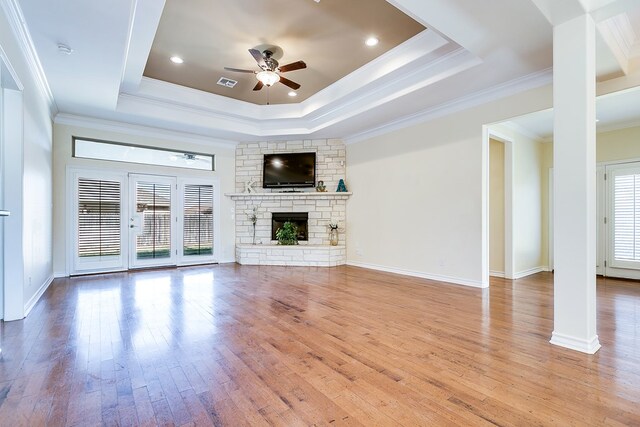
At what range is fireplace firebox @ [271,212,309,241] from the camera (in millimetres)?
7410

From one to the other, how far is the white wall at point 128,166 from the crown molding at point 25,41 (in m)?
1.31

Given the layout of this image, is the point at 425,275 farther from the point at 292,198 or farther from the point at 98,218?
the point at 98,218

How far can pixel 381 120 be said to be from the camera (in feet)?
19.3

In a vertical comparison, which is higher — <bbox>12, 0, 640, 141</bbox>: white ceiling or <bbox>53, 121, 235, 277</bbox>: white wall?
<bbox>12, 0, 640, 141</bbox>: white ceiling

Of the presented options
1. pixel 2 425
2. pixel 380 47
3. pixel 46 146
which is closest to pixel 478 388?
pixel 2 425

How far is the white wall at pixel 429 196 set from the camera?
4.72m

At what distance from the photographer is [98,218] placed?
19.2ft

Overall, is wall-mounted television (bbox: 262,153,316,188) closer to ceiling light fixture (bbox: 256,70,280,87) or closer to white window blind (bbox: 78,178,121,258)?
ceiling light fixture (bbox: 256,70,280,87)

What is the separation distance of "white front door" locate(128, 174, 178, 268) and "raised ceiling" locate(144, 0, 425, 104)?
2235 millimetres

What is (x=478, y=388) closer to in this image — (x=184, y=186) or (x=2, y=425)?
(x=2, y=425)

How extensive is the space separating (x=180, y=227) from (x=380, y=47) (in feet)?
17.6

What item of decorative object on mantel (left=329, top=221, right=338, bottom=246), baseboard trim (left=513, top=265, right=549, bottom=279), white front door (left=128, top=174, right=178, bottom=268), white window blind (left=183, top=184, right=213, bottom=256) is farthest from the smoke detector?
baseboard trim (left=513, top=265, right=549, bottom=279)

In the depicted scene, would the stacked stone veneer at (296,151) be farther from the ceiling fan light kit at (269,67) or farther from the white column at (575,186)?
the white column at (575,186)

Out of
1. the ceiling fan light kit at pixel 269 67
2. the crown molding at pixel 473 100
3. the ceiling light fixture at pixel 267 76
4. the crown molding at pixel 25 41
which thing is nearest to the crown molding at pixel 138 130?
the crown molding at pixel 25 41
